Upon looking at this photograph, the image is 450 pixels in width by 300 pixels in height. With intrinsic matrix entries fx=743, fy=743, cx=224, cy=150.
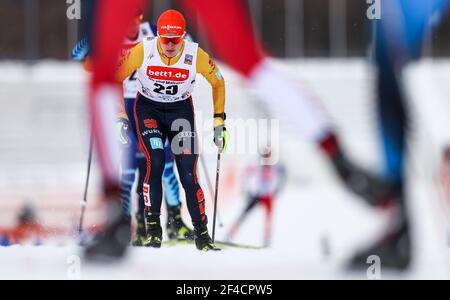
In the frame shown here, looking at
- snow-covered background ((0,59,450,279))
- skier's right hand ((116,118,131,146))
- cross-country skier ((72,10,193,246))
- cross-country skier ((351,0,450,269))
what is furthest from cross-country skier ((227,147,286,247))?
skier's right hand ((116,118,131,146))

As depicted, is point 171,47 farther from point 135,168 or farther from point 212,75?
point 135,168

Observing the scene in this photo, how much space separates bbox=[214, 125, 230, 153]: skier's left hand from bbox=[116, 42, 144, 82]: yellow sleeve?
0.53 metres

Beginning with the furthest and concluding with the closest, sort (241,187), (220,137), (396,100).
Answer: (241,187) → (396,100) → (220,137)

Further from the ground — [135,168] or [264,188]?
[135,168]

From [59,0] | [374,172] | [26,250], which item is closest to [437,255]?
[374,172]

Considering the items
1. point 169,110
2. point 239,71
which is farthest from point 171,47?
point 239,71

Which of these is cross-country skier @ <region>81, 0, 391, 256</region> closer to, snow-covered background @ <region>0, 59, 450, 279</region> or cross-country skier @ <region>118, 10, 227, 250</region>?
snow-covered background @ <region>0, 59, 450, 279</region>

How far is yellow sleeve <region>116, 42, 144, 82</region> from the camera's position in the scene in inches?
153

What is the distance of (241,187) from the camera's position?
6461 mm

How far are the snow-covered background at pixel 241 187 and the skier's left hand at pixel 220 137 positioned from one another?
23 centimetres

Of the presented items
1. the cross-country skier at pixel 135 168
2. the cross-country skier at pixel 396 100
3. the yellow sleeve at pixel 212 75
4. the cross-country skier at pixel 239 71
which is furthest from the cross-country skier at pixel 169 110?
the cross-country skier at pixel 396 100

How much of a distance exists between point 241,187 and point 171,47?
280 cm

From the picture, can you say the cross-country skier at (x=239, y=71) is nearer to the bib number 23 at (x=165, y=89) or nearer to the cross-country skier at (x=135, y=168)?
the cross-country skier at (x=135, y=168)
